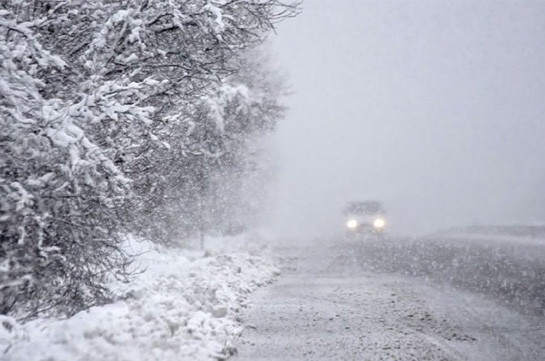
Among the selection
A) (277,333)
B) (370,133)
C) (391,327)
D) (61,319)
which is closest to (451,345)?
(391,327)

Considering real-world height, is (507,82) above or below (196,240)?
above

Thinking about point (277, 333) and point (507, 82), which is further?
point (507, 82)

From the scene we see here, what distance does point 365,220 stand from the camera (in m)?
22.8

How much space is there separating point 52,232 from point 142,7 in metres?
2.22

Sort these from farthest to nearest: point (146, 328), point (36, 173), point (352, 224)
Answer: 1. point (352, 224)
2. point (146, 328)
3. point (36, 173)

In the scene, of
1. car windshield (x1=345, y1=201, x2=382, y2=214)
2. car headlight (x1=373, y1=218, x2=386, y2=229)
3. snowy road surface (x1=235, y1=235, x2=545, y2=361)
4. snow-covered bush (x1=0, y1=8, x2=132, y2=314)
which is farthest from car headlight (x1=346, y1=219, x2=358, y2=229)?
snow-covered bush (x1=0, y1=8, x2=132, y2=314)

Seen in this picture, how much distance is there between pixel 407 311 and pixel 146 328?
156 inches

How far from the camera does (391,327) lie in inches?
256

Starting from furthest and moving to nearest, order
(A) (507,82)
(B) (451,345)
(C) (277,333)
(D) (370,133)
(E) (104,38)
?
(D) (370,133), (A) (507,82), (C) (277,333), (B) (451,345), (E) (104,38)

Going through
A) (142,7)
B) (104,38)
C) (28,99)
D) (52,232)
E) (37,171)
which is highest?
(142,7)

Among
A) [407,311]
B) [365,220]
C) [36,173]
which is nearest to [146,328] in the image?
[36,173]

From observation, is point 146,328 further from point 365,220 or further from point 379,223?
point 379,223

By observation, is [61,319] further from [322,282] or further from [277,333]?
[322,282]

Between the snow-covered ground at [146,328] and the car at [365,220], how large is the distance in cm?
1480
